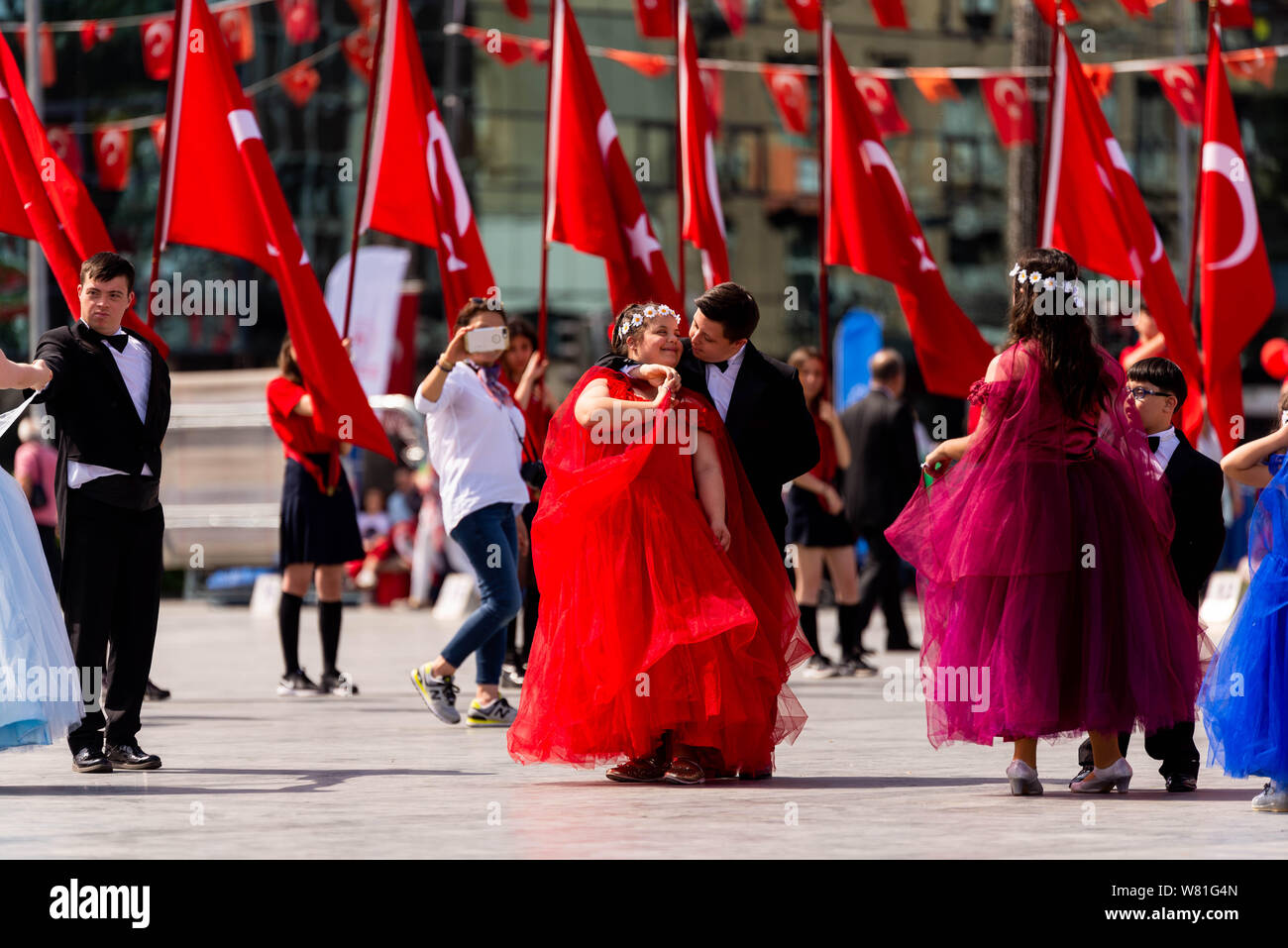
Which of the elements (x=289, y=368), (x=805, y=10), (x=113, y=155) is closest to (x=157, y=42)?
(x=113, y=155)

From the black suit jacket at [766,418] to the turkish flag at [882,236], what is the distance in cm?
416

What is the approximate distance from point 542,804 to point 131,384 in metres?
2.49

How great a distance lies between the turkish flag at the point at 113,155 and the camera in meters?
19.5

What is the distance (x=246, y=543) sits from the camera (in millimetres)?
25422

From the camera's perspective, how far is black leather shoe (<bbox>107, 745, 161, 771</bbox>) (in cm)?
784

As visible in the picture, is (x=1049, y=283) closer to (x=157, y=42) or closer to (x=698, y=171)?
(x=698, y=171)

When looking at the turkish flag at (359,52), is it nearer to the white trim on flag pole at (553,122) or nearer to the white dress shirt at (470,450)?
the white trim on flag pole at (553,122)

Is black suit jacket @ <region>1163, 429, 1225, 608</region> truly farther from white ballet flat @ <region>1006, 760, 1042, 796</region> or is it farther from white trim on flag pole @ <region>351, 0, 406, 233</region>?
white trim on flag pole @ <region>351, 0, 406, 233</region>

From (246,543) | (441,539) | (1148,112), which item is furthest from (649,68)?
(1148,112)

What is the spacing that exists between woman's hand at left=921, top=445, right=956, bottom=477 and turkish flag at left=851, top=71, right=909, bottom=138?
13.7 m

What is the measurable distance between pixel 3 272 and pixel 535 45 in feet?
33.7

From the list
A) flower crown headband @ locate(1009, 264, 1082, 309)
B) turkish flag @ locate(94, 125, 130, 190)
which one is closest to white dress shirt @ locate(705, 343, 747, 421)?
flower crown headband @ locate(1009, 264, 1082, 309)

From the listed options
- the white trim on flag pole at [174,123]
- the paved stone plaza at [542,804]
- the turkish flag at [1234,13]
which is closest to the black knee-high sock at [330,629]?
the paved stone plaza at [542,804]
